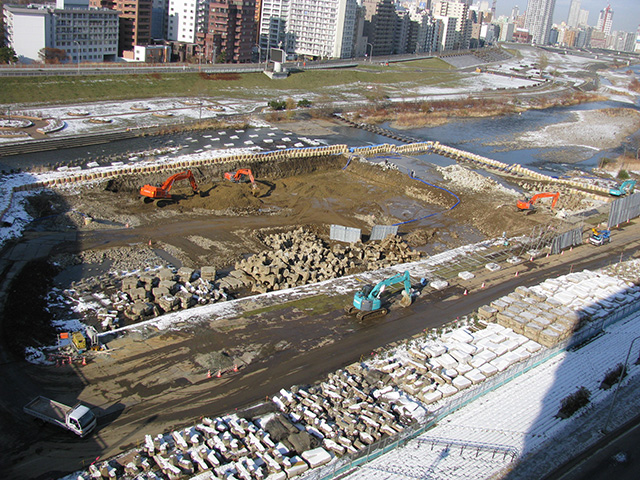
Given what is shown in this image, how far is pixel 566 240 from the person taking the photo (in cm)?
3145

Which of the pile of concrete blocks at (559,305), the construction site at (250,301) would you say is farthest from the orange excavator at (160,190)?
the pile of concrete blocks at (559,305)

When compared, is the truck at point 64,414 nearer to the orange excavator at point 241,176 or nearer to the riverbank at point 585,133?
the orange excavator at point 241,176

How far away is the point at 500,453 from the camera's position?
52.9 ft

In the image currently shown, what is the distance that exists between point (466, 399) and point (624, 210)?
77.8ft

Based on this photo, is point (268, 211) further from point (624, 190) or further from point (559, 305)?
point (624, 190)

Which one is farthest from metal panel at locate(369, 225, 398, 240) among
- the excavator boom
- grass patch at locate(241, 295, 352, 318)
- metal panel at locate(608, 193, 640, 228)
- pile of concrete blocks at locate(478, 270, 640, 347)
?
metal panel at locate(608, 193, 640, 228)

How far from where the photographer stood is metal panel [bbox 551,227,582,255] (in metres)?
30.8

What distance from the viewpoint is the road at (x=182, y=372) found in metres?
15.7

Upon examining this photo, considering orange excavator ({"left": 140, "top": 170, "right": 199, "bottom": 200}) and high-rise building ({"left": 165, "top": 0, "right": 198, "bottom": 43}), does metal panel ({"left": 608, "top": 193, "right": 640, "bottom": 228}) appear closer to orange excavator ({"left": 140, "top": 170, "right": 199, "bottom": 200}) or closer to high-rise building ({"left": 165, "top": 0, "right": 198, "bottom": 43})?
orange excavator ({"left": 140, "top": 170, "right": 199, "bottom": 200})

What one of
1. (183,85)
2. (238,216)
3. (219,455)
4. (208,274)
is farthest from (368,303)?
(183,85)

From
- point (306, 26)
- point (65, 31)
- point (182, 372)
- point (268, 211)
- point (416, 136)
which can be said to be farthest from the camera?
point (306, 26)

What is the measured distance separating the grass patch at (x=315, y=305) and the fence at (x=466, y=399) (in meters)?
7.03

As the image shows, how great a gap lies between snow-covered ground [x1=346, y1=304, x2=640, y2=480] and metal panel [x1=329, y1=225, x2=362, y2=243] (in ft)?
41.8

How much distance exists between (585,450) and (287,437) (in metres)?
8.68
